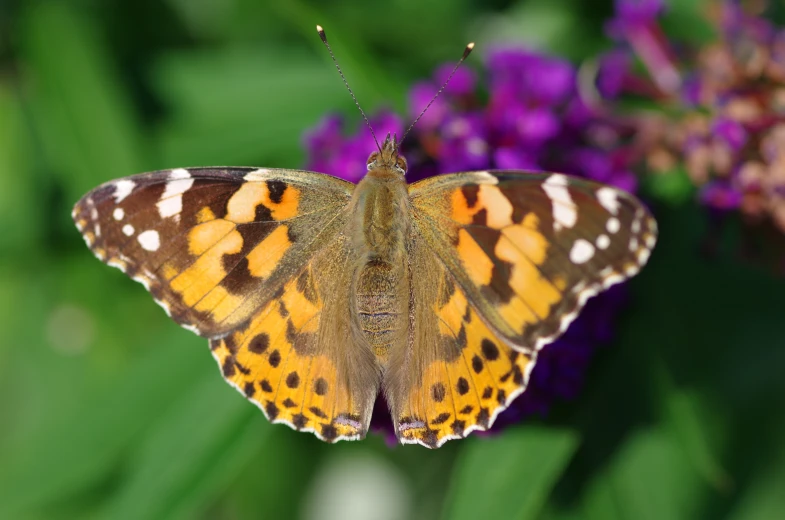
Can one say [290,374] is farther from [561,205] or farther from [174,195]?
[561,205]

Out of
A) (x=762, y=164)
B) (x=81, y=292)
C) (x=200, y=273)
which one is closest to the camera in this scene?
(x=200, y=273)

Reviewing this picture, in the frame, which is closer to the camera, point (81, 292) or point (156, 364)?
point (156, 364)

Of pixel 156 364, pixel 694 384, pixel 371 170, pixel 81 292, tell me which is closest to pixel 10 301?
pixel 81 292

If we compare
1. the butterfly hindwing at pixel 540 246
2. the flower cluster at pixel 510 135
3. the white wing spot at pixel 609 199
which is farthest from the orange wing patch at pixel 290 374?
the white wing spot at pixel 609 199

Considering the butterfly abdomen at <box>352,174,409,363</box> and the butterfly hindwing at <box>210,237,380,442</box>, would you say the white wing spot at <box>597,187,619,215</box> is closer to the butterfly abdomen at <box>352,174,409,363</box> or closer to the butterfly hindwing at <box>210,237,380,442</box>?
the butterfly abdomen at <box>352,174,409,363</box>

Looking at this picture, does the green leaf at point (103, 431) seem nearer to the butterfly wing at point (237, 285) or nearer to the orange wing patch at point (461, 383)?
the butterfly wing at point (237, 285)

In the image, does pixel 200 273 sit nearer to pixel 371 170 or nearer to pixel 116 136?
pixel 371 170
